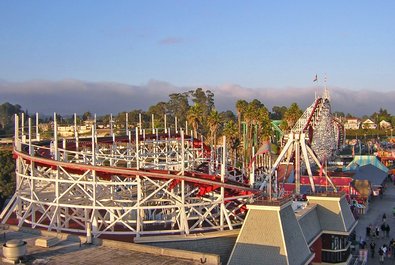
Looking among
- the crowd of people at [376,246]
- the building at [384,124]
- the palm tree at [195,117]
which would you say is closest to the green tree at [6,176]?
the palm tree at [195,117]

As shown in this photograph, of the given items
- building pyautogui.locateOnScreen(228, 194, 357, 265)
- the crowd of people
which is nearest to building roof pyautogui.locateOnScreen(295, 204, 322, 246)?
building pyautogui.locateOnScreen(228, 194, 357, 265)

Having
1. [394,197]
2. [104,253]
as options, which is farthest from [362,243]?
[394,197]

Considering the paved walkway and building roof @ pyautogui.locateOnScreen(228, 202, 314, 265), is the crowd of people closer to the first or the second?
the paved walkway

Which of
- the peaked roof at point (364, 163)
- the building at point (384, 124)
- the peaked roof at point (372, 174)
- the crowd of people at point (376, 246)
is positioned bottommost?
the crowd of people at point (376, 246)

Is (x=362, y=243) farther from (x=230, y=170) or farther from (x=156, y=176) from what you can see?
(x=156, y=176)

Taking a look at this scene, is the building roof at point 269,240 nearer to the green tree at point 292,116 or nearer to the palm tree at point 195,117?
the palm tree at point 195,117

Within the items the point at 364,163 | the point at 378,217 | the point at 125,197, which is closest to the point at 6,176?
the point at 125,197
